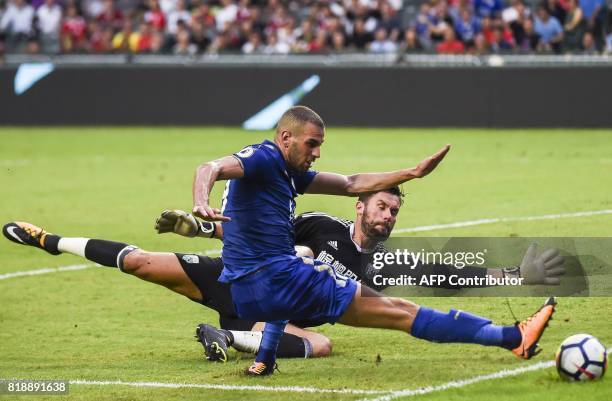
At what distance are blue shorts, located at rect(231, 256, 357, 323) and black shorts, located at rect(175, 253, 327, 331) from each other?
139 cm

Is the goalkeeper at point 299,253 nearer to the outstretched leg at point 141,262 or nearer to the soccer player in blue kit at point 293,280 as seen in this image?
the outstretched leg at point 141,262

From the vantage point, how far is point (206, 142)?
2388cm

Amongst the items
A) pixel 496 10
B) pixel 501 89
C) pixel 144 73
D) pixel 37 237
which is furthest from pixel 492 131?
pixel 37 237

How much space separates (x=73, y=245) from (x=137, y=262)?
27.8 inches

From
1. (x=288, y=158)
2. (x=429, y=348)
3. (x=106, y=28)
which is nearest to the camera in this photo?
(x=288, y=158)

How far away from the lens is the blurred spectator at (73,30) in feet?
96.2

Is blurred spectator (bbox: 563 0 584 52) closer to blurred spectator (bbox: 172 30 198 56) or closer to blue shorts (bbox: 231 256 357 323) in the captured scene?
blurred spectator (bbox: 172 30 198 56)

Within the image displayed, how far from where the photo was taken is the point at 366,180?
26.6 ft

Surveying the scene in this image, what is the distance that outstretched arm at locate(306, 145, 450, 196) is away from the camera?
778 cm

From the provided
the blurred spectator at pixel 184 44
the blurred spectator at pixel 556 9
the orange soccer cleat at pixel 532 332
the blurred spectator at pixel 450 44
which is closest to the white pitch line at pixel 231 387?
the orange soccer cleat at pixel 532 332

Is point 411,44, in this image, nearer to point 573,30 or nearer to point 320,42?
point 320,42

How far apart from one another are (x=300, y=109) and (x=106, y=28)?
2367 cm

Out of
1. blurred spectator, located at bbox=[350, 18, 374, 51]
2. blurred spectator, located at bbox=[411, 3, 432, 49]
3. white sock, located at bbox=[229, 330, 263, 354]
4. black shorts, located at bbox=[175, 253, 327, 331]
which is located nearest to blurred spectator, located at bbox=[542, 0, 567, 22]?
blurred spectator, located at bbox=[411, 3, 432, 49]

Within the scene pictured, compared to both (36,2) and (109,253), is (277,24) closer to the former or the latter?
(36,2)
